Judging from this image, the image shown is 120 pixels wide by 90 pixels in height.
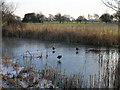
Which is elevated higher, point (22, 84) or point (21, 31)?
point (21, 31)

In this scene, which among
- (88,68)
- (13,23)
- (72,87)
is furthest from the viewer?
(13,23)

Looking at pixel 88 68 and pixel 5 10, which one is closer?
pixel 88 68

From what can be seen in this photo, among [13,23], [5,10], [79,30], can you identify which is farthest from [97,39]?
[5,10]

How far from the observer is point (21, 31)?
1423 centimetres

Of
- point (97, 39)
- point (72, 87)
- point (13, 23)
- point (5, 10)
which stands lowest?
point (72, 87)

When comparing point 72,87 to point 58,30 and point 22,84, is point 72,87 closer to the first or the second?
point 22,84

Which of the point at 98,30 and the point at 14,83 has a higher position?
the point at 98,30

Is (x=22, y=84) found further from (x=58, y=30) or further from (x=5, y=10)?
(x=5, y=10)

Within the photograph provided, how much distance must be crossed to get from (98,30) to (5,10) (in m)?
11.4

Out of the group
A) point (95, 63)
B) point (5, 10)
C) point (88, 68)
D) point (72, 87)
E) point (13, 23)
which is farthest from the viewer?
point (5, 10)

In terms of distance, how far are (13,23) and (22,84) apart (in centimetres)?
1361

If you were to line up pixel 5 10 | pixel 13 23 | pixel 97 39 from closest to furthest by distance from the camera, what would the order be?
1. pixel 97 39
2. pixel 13 23
3. pixel 5 10

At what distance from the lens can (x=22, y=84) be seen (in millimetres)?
4008

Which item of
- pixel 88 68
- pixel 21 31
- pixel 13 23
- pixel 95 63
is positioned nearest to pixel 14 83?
pixel 88 68
